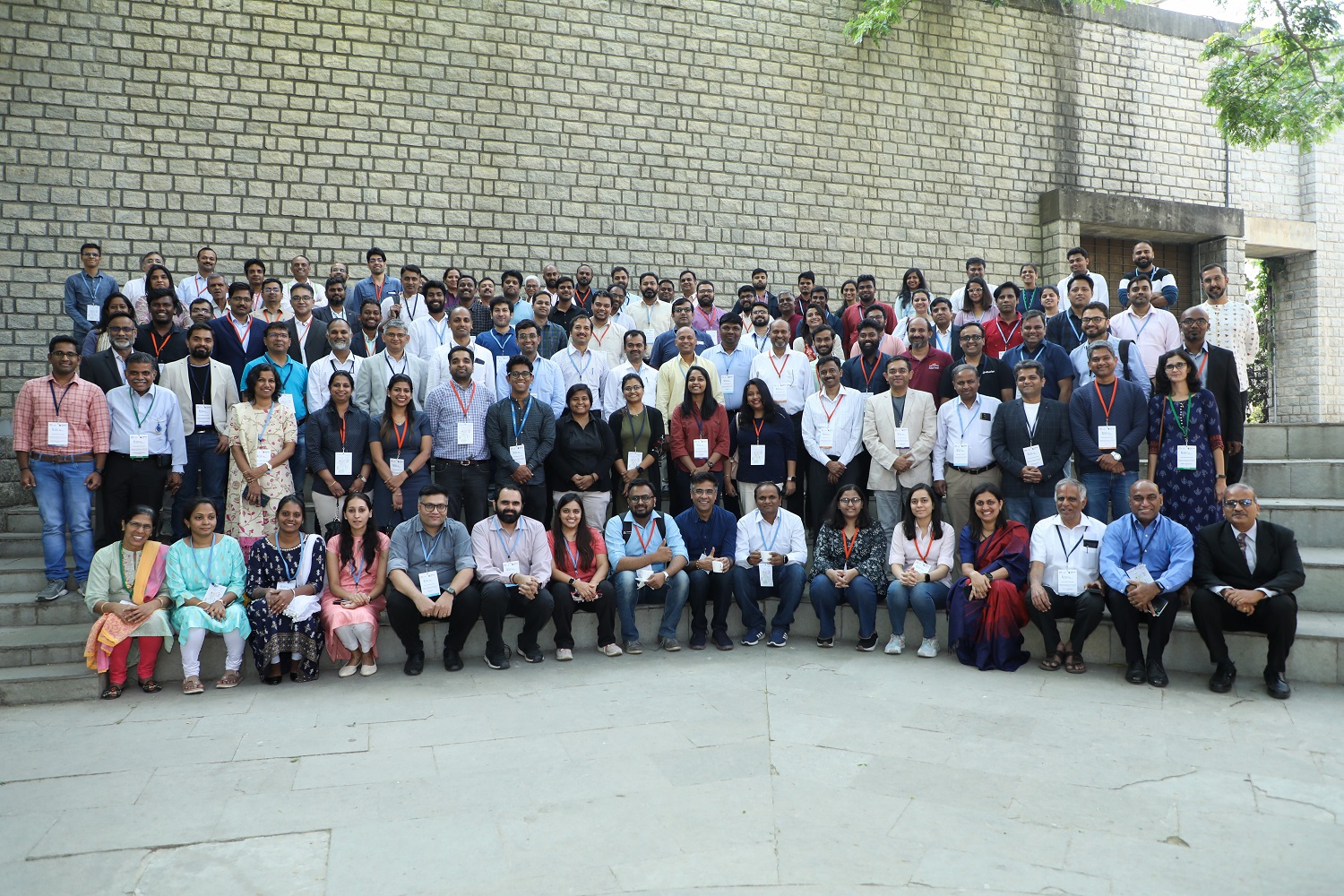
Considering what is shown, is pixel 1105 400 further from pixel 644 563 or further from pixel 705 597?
pixel 644 563

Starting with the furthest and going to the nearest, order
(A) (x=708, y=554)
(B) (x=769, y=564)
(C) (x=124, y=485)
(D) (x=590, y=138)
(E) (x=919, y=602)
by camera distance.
→ 1. (D) (x=590, y=138)
2. (A) (x=708, y=554)
3. (B) (x=769, y=564)
4. (C) (x=124, y=485)
5. (E) (x=919, y=602)

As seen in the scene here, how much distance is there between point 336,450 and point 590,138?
587 cm

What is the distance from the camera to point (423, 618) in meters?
5.70

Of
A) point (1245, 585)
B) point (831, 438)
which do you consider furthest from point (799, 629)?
point (1245, 585)

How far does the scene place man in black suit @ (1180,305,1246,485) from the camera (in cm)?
601

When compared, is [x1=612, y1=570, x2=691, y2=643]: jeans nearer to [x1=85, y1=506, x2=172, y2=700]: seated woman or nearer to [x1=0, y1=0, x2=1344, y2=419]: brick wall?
[x1=85, y1=506, x2=172, y2=700]: seated woman

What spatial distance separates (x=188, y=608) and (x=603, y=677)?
2362 mm

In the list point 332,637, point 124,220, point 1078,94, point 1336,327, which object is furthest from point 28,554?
point 1336,327

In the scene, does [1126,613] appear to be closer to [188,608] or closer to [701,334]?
[701,334]

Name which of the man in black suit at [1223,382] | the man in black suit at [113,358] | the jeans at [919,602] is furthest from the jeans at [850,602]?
the man in black suit at [113,358]

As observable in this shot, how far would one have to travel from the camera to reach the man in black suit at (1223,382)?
19.7 ft

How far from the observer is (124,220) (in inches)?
355

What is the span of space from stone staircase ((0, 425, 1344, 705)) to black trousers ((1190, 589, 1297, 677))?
179 mm

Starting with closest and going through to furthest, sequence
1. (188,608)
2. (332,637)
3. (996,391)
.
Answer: (188,608) → (332,637) → (996,391)
